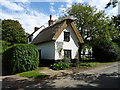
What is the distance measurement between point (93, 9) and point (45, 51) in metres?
12.9

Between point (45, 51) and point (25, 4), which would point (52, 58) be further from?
point (25, 4)

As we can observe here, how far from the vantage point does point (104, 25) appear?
2009 centimetres

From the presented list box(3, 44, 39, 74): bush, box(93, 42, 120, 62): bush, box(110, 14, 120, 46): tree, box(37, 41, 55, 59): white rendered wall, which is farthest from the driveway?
box(110, 14, 120, 46): tree

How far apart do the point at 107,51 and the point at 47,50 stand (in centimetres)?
1147

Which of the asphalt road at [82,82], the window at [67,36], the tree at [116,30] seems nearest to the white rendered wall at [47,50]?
the window at [67,36]

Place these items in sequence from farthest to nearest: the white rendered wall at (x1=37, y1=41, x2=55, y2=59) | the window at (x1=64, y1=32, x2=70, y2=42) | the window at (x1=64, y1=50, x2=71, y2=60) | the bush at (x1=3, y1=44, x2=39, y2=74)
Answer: the window at (x1=64, y1=32, x2=70, y2=42) → the window at (x1=64, y1=50, x2=71, y2=60) → the white rendered wall at (x1=37, y1=41, x2=55, y2=59) → the bush at (x1=3, y1=44, x2=39, y2=74)

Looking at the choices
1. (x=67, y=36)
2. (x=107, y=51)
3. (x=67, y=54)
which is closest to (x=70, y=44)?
(x=67, y=36)

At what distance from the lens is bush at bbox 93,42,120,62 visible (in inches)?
760

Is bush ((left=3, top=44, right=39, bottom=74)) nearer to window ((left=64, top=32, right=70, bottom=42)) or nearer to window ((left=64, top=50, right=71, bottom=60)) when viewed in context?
window ((left=64, top=50, right=71, bottom=60))

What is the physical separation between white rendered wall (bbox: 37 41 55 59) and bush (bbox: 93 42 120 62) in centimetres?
1033

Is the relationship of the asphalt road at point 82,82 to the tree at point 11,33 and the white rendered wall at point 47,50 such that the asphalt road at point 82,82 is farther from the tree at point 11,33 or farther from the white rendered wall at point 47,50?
the tree at point 11,33

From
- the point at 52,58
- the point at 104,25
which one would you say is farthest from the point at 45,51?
the point at 104,25

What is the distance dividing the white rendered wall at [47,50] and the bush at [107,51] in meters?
10.3

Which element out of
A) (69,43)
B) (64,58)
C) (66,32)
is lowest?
(64,58)
